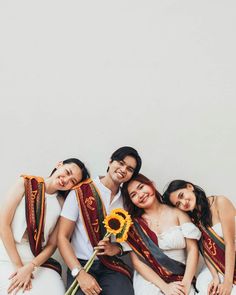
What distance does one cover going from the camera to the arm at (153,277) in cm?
204

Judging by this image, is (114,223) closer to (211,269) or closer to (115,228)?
(115,228)

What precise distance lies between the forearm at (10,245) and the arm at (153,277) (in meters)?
0.60

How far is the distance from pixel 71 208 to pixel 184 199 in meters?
0.61

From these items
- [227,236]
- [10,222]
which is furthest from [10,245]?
[227,236]

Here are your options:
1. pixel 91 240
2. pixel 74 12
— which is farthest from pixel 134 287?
pixel 74 12

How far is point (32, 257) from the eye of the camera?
2154 millimetres

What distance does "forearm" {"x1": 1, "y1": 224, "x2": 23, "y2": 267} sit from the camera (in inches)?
81.0

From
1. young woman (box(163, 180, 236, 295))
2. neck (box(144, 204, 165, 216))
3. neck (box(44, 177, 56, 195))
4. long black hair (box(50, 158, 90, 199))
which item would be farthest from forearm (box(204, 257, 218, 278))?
neck (box(44, 177, 56, 195))

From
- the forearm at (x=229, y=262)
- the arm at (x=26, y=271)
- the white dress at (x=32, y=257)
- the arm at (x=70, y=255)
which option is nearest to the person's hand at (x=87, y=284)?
the arm at (x=70, y=255)

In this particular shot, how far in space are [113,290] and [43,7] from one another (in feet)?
6.02

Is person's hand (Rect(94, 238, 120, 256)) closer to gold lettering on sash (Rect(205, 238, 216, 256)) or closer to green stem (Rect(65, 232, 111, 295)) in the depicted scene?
green stem (Rect(65, 232, 111, 295))

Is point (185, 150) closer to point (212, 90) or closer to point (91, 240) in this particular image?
point (212, 90)

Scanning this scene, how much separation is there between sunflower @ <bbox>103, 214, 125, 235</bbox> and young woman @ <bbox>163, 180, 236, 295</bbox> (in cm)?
38

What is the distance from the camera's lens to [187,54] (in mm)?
2686
